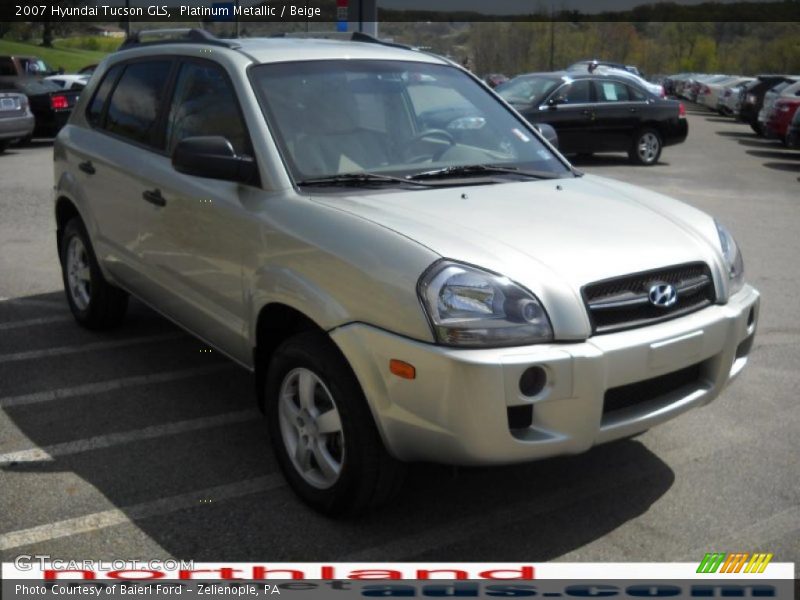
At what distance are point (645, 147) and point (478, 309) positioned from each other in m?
15.3

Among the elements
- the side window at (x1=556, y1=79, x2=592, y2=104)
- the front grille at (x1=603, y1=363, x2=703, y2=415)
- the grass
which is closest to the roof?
the front grille at (x1=603, y1=363, x2=703, y2=415)

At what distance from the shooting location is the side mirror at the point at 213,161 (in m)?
4.02

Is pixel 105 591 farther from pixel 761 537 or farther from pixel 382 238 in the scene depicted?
pixel 761 537

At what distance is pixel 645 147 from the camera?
58.1 feet

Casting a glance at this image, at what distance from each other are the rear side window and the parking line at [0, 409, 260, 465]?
83.4 inches

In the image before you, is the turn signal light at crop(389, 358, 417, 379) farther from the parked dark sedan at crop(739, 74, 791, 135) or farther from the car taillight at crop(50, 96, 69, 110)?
the parked dark sedan at crop(739, 74, 791, 135)

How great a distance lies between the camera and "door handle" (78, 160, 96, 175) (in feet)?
18.6

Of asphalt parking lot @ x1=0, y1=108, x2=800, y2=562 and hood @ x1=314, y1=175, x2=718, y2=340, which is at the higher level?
hood @ x1=314, y1=175, x2=718, y2=340

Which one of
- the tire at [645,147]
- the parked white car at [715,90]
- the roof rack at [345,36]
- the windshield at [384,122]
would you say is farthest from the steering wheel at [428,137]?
the parked white car at [715,90]

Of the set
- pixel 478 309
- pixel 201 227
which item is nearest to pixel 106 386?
pixel 201 227

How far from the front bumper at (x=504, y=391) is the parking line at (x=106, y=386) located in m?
2.24

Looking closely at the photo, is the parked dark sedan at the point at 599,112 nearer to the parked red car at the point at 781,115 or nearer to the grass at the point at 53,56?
the parked red car at the point at 781,115

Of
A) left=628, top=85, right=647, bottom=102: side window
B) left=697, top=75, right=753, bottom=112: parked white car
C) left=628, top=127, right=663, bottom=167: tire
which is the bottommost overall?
left=697, top=75, right=753, bottom=112: parked white car

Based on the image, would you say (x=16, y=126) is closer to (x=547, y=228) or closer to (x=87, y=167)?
(x=87, y=167)
